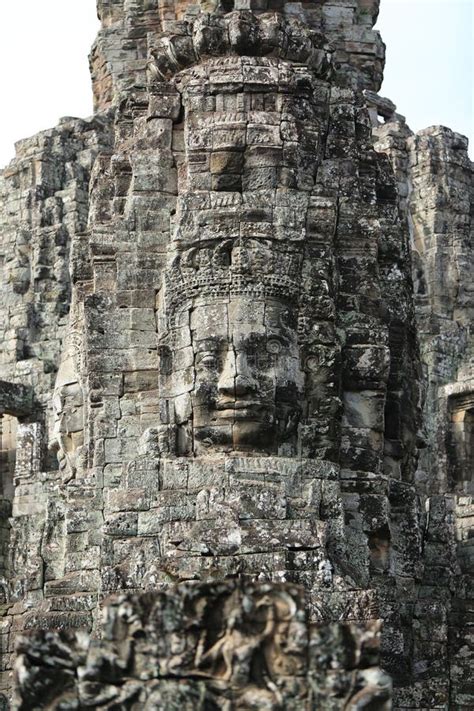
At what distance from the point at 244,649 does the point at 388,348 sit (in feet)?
31.5

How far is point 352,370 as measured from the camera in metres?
24.8

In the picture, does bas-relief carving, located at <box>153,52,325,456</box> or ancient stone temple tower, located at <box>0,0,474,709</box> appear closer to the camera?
ancient stone temple tower, located at <box>0,0,474,709</box>

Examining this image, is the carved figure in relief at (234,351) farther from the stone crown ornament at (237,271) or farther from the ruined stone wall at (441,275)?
the ruined stone wall at (441,275)

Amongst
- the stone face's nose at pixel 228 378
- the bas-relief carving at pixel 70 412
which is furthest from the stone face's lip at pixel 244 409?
the bas-relief carving at pixel 70 412

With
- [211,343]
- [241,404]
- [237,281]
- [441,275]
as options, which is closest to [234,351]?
[211,343]

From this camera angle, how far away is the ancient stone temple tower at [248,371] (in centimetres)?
2300

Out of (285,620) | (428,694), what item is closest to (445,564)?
(428,694)

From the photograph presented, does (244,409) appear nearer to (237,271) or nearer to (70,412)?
(237,271)

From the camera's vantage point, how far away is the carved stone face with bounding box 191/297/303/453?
76.8ft

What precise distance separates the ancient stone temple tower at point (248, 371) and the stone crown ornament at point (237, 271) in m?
0.02

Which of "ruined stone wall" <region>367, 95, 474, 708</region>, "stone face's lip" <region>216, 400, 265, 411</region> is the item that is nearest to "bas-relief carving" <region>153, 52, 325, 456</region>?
"stone face's lip" <region>216, 400, 265, 411</region>

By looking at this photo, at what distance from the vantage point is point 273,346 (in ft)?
78.1

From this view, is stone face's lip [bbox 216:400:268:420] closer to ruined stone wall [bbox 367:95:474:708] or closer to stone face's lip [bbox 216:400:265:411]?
stone face's lip [bbox 216:400:265:411]

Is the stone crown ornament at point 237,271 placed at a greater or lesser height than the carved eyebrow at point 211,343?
greater
